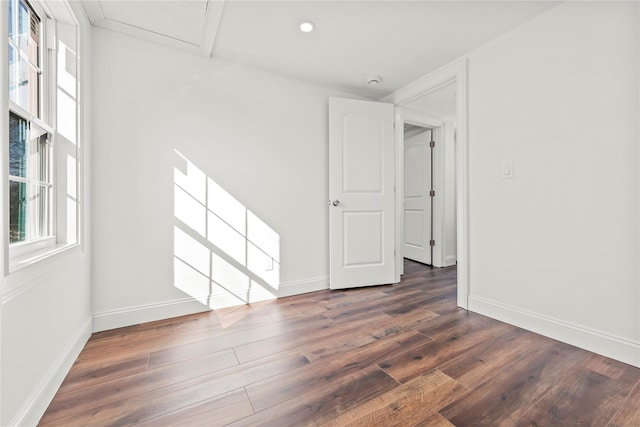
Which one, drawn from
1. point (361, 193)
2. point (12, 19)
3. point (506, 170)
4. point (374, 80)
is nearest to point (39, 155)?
point (12, 19)

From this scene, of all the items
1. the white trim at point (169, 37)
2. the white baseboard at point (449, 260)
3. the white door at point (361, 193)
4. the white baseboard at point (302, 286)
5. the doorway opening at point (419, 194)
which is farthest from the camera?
the doorway opening at point (419, 194)

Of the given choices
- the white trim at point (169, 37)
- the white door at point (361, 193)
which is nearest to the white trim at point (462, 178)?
the white door at point (361, 193)

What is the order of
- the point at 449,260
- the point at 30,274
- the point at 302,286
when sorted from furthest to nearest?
the point at 449,260
the point at 302,286
the point at 30,274

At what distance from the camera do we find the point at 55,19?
1589 mm

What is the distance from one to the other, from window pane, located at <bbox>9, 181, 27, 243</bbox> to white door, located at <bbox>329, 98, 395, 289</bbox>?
7.13ft

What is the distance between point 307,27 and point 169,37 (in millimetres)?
1043

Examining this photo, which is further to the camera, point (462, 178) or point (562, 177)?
point (462, 178)

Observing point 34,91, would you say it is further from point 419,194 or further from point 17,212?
point 419,194

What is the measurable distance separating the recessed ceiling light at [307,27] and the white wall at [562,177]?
1357 millimetres

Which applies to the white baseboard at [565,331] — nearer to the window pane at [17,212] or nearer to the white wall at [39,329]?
the white wall at [39,329]

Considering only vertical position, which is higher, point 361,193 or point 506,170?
point 506,170

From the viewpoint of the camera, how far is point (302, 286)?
2785mm

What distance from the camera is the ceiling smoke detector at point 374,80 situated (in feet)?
9.04

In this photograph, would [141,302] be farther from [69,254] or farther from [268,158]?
[268,158]
